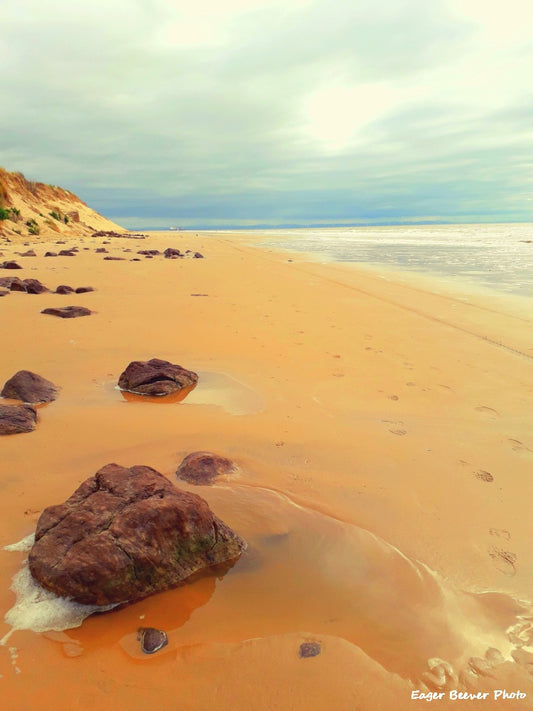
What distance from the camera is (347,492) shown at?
2746 millimetres

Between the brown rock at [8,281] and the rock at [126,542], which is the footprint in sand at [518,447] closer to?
the rock at [126,542]

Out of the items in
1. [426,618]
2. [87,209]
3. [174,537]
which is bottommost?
[426,618]

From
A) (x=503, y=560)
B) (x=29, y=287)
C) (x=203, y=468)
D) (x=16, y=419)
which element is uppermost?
(x=29, y=287)

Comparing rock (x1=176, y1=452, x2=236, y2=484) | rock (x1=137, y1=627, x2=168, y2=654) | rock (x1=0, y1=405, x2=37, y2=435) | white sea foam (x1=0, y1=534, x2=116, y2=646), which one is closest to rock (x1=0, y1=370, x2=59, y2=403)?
rock (x1=0, y1=405, x2=37, y2=435)

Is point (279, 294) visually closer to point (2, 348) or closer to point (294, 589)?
point (2, 348)

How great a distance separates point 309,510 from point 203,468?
2.40 ft

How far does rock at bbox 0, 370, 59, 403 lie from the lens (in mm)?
3832

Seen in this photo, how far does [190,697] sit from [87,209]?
196 ft

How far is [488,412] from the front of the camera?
3.98 meters

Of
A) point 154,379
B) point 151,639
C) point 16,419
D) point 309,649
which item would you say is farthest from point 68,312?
point 309,649

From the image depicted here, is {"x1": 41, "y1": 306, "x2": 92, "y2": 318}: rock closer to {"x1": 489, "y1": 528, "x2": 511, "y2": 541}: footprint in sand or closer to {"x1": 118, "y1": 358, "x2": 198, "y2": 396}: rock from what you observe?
{"x1": 118, "y1": 358, "x2": 198, "y2": 396}: rock

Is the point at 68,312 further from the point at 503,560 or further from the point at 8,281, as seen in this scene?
the point at 503,560

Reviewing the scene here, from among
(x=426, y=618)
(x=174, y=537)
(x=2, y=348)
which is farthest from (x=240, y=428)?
(x=2, y=348)

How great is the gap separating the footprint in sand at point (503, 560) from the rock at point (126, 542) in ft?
4.10
